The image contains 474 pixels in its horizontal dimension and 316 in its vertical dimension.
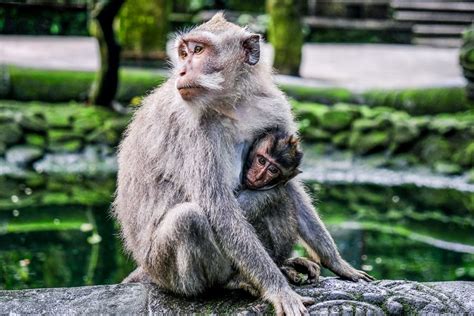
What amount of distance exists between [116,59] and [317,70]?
15.4 ft

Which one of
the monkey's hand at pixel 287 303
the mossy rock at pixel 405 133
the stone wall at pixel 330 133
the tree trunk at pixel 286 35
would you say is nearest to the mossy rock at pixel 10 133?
the stone wall at pixel 330 133

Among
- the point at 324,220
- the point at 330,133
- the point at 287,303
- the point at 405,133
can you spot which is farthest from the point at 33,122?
the point at 287,303

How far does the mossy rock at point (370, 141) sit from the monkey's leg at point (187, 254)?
7.78 metres

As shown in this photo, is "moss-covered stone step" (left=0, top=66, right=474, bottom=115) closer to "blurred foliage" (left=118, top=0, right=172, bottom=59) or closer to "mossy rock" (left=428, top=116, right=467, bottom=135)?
"blurred foliage" (left=118, top=0, right=172, bottom=59)

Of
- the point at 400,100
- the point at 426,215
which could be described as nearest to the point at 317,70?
A: the point at 400,100

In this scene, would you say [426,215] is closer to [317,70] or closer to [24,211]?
[24,211]

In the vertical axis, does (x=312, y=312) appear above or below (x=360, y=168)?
above

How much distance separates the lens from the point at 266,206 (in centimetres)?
497

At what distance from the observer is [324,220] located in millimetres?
10180

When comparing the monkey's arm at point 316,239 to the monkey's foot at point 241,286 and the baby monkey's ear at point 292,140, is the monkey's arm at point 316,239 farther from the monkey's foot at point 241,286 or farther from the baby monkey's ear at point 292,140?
the monkey's foot at point 241,286

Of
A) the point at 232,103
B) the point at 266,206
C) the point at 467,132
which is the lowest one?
the point at 467,132

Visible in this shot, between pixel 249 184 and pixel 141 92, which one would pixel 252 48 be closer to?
pixel 249 184

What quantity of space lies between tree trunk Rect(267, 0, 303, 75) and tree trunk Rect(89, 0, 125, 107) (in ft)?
10.5

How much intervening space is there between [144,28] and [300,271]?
9.49m
